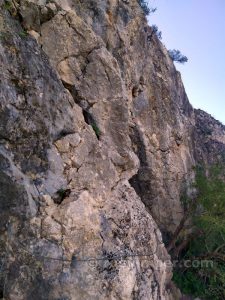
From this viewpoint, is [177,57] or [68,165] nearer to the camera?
[68,165]

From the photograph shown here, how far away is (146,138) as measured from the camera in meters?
14.9

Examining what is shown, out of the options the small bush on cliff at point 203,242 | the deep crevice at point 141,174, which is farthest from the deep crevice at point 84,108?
the small bush on cliff at point 203,242

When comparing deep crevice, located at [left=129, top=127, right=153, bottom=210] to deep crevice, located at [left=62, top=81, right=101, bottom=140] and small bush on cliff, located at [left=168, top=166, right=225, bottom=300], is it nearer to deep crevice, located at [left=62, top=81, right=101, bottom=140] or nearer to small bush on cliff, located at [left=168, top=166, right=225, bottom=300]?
small bush on cliff, located at [left=168, top=166, right=225, bottom=300]

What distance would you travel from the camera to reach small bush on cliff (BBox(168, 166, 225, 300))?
48.1ft

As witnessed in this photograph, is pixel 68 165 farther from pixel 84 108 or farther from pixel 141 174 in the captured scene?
pixel 141 174

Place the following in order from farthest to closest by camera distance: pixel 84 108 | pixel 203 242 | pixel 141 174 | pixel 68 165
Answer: pixel 203 242, pixel 141 174, pixel 84 108, pixel 68 165

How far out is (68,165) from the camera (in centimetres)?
900

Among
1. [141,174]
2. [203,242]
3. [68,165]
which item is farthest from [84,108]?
[203,242]

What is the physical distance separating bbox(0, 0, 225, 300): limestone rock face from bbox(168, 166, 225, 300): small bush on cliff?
4211 millimetres

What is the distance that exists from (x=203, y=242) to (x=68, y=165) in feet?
30.5

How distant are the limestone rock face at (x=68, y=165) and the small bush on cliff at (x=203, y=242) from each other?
4.21 metres

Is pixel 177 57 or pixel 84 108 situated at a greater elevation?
pixel 177 57

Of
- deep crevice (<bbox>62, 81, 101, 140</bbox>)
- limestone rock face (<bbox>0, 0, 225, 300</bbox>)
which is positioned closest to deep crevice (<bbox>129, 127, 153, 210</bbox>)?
limestone rock face (<bbox>0, 0, 225, 300</bbox>)

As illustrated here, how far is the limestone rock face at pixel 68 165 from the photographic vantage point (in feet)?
25.1
